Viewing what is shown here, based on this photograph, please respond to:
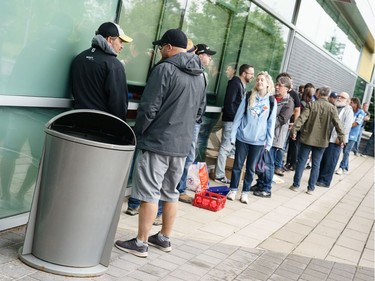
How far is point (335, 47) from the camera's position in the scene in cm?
1906

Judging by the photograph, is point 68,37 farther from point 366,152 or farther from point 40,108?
point 366,152

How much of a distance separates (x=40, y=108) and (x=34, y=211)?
1.21m

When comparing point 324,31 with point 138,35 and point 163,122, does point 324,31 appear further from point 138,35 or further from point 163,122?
point 163,122

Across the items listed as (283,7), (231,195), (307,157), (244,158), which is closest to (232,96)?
(244,158)

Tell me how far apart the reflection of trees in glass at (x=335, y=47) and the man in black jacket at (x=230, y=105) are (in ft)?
27.3

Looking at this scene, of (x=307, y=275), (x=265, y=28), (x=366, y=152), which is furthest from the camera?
(x=366, y=152)

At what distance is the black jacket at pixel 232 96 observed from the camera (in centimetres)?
948

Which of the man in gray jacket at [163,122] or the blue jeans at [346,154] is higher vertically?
the man in gray jacket at [163,122]

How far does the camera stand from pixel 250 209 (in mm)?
8312

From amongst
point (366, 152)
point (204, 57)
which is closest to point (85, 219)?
point (204, 57)

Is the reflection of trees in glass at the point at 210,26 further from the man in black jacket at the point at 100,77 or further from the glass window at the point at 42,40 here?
the man in black jacket at the point at 100,77

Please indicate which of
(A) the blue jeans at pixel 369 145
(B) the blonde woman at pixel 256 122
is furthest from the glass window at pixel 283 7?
(A) the blue jeans at pixel 369 145

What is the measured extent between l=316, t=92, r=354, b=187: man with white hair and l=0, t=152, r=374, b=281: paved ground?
148cm

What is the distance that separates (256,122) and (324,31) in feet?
30.8
